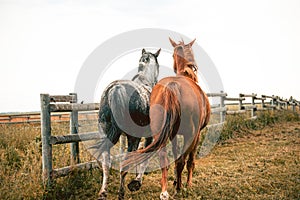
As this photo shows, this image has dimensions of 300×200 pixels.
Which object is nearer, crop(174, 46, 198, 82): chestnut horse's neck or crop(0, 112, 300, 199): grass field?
crop(0, 112, 300, 199): grass field

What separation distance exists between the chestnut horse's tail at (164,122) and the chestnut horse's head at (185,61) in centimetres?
113

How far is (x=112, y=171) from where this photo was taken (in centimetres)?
579

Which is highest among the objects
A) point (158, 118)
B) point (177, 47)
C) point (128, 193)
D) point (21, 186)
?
point (177, 47)

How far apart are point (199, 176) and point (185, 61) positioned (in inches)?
86.3

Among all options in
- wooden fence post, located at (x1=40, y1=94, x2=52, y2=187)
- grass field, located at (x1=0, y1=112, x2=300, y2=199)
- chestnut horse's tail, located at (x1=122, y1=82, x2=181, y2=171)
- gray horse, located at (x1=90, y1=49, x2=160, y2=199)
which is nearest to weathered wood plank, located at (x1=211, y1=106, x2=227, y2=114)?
grass field, located at (x1=0, y1=112, x2=300, y2=199)

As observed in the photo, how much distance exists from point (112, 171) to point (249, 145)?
5248 millimetres

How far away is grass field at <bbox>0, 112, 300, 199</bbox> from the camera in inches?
177

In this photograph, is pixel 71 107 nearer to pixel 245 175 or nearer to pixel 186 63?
pixel 186 63

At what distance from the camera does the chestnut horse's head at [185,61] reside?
5.30 metres

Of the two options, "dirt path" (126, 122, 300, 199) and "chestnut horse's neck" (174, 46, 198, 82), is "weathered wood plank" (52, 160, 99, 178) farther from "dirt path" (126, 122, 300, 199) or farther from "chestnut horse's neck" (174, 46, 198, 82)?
"chestnut horse's neck" (174, 46, 198, 82)

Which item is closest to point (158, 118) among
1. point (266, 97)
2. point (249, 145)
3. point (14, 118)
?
point (249, 145)

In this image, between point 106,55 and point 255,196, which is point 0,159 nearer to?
point 106,55

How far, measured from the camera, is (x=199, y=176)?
5.80 metres

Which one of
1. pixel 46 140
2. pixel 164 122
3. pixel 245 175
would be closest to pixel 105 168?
pixel 46 140
